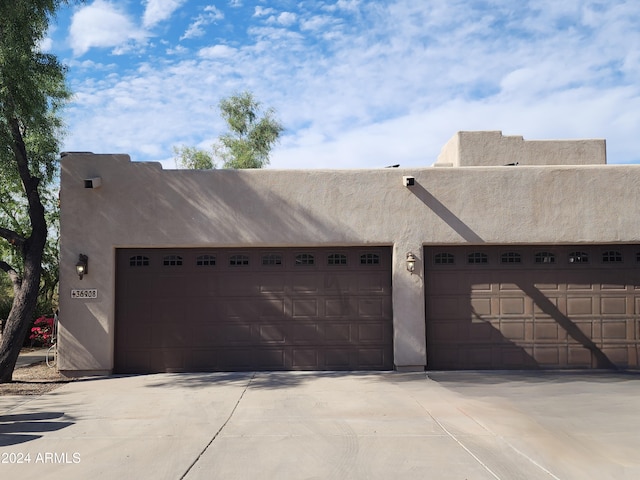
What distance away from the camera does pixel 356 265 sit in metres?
12.3

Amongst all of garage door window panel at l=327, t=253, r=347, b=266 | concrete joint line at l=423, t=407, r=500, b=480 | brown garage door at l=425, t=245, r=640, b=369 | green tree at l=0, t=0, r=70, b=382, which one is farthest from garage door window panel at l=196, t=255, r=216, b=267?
concrete joint line at l=423, t=407, r=500, b=480

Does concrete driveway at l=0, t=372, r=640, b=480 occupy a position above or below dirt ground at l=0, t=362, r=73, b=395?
above

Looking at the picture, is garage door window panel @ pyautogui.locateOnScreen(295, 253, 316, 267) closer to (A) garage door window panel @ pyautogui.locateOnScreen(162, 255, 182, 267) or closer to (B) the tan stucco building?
(B) the tan stucco building

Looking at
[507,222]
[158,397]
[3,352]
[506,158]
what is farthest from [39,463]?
[506,158]

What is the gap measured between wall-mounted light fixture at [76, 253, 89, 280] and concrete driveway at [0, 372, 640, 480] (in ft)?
6.93

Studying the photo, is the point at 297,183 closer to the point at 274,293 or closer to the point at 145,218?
the point at 274,293

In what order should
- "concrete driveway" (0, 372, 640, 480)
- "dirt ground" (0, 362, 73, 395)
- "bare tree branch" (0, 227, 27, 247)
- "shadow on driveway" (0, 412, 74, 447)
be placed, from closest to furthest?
"concrete driveway" (0, 372, 640, 480) < "shadow on driveway" (0, 412, 74, 447) < "dirt ground" (0, 362, 73, 395) < "bare tree branch" (0, 227, 27, 247)

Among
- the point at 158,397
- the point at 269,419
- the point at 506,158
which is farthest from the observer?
the point at 506,158

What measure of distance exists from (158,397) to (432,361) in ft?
18.1

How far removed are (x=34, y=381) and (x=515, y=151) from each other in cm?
1145

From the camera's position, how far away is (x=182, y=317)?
12156 millimetres

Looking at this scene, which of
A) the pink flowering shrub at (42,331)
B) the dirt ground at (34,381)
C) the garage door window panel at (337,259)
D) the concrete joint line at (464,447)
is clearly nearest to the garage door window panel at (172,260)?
the dirt ground at (34,381)

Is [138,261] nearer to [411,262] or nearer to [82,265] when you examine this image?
[82,265]

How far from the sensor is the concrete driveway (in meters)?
6.01
